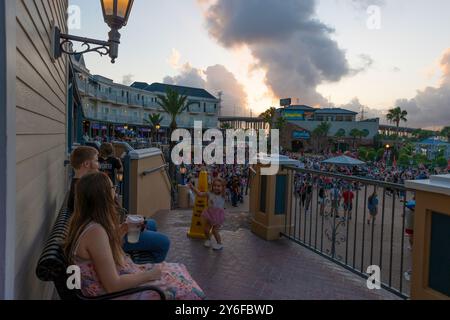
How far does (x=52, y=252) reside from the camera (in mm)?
2115

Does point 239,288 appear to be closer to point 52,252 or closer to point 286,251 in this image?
point 286,251

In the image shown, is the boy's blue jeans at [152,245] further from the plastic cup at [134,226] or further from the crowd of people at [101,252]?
the crowd of people at [101,252]

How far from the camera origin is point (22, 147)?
6.82 feet

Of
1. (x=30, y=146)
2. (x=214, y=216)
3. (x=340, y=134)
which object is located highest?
(x=340, y=134)

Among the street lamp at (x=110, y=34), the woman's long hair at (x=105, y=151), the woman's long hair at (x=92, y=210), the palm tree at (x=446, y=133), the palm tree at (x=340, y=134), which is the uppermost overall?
the palm tree at (x=446, y=133)

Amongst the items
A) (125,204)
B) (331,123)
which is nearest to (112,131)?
(331,123)

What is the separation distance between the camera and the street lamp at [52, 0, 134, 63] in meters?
3.89

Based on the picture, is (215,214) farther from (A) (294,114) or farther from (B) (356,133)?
(A) (294,114)

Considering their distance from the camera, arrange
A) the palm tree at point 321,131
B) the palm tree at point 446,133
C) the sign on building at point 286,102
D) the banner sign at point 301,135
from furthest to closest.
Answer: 1. the sign on building at point 286,102
2. the palm tree at point 446,133
3. the banner sign at point 301,135
4. the palm tree at point 321,131

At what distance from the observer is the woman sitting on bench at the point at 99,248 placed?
212cm

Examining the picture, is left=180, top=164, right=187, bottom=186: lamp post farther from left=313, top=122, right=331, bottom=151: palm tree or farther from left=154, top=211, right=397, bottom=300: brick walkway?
left=313, top=122, right=331, bottom=151: palm tree

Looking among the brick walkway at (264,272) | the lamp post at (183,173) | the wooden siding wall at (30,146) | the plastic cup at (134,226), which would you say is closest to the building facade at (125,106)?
the lamp post at (183,173)

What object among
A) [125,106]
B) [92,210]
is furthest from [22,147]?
[125,106]

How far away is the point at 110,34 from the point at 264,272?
3442 mm
